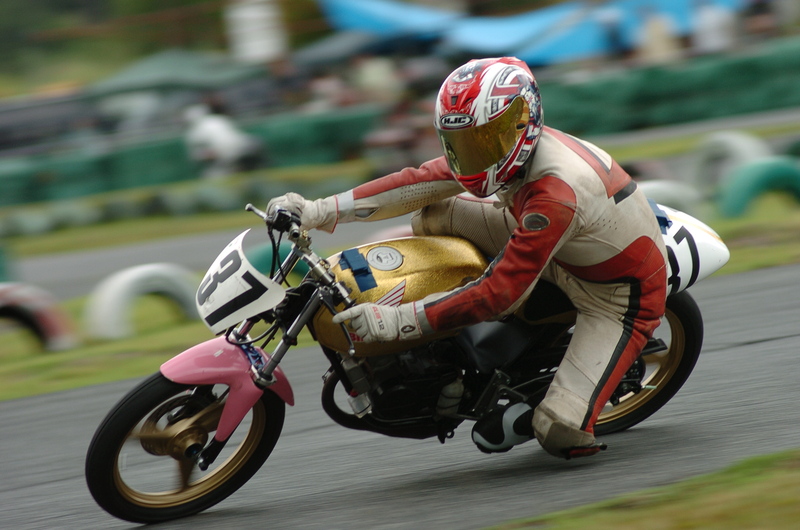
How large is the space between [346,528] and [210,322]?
2.96ft

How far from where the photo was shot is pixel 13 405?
227 inches

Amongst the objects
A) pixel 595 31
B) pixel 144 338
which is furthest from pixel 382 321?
pixel 595 31

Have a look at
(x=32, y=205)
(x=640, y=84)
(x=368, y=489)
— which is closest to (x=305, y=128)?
(x=32, y=205)

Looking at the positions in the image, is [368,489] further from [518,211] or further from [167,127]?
[167,127]

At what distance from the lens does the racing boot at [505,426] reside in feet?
12.3

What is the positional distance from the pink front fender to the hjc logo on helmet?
1106 millimetres

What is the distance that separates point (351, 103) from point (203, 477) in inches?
533

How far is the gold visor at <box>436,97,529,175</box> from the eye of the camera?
3.37 metres

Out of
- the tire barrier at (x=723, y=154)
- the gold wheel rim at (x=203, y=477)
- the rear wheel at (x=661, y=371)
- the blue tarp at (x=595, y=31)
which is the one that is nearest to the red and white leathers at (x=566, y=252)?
the rear wheel at (x=661, y=371)

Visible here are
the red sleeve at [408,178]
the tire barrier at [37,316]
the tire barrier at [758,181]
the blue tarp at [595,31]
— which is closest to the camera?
the red sleeve at [408,178]

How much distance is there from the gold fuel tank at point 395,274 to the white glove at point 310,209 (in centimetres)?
19

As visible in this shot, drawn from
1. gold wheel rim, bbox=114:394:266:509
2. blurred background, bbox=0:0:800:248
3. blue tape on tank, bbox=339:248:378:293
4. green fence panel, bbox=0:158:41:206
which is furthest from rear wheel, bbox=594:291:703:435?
green fence panel, bbox=0:158:41:206

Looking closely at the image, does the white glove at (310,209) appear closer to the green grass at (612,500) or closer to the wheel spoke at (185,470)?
the wheel spoke at (185,470)

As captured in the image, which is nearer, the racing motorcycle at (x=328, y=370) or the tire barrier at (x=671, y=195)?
the racing motorcycle at (x=328, y=370)
